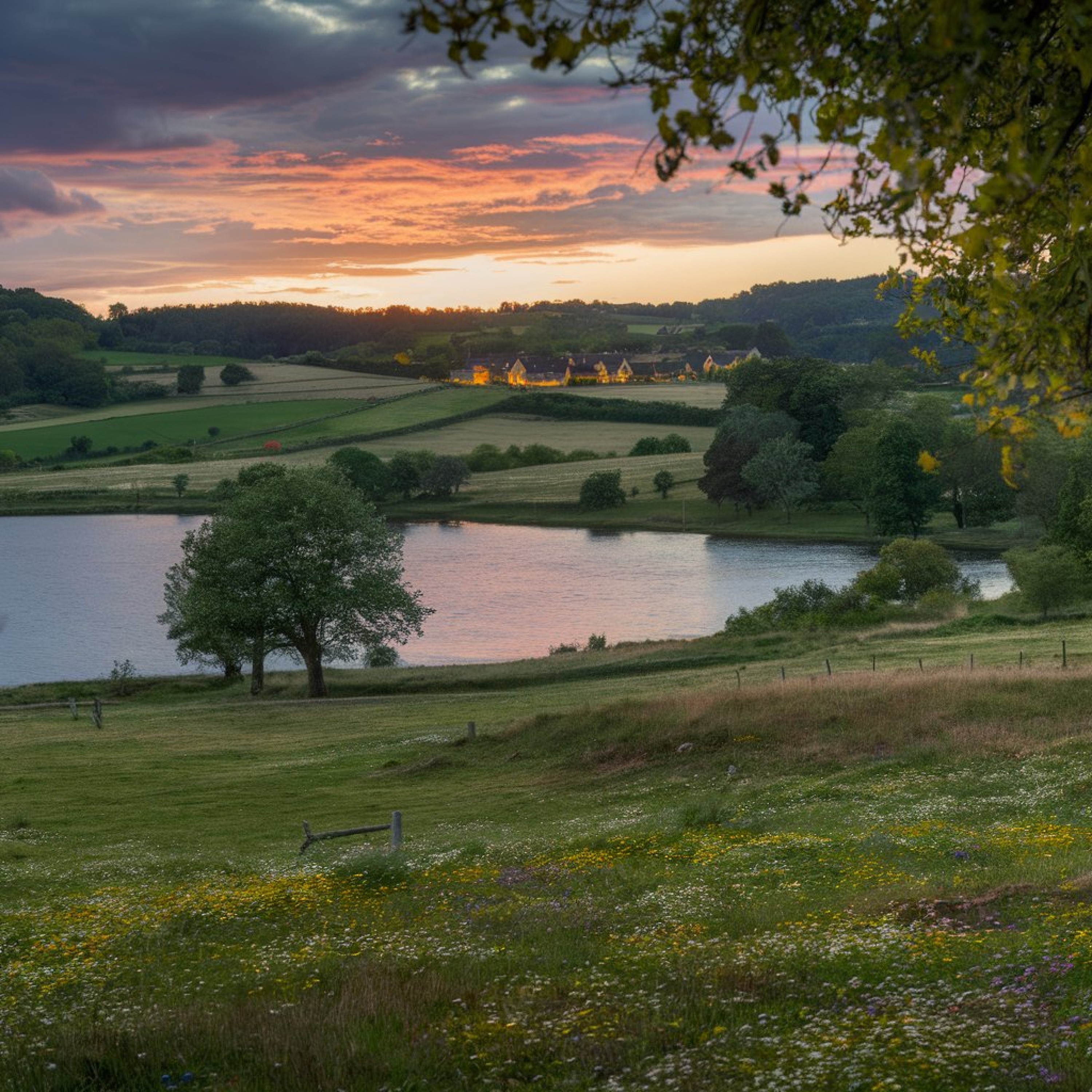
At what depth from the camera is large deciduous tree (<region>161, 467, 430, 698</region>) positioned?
61.6 metres

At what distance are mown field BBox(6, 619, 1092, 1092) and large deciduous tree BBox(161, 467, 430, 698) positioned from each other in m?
20.6

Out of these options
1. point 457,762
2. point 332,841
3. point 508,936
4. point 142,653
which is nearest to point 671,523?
point 142,653

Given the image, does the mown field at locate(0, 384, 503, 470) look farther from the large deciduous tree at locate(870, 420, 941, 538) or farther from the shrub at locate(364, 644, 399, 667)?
the shrub at locate(364, 644, 399, 667)

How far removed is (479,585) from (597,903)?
271 feet

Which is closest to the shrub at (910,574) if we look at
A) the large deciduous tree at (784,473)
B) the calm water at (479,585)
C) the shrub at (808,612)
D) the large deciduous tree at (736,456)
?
the shrub at (808,612)

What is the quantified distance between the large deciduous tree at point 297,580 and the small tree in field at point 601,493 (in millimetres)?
73140

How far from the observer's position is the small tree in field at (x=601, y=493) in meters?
138

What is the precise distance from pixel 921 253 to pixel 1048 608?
6256 centimetres

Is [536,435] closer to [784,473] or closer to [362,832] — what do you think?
[784,473]

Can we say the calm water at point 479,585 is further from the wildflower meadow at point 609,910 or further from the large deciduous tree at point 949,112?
the large deciduous tree at point 949,112

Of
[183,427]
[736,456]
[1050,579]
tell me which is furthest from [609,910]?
[183,427]

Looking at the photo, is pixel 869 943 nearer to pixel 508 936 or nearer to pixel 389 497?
pixel 508 936

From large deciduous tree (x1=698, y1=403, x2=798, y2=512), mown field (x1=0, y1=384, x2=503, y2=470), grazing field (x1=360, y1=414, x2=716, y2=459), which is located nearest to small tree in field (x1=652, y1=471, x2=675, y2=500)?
large deciduous tree (x1=698, y1=403, x2=798, y2=512)

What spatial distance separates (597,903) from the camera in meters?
16.5
